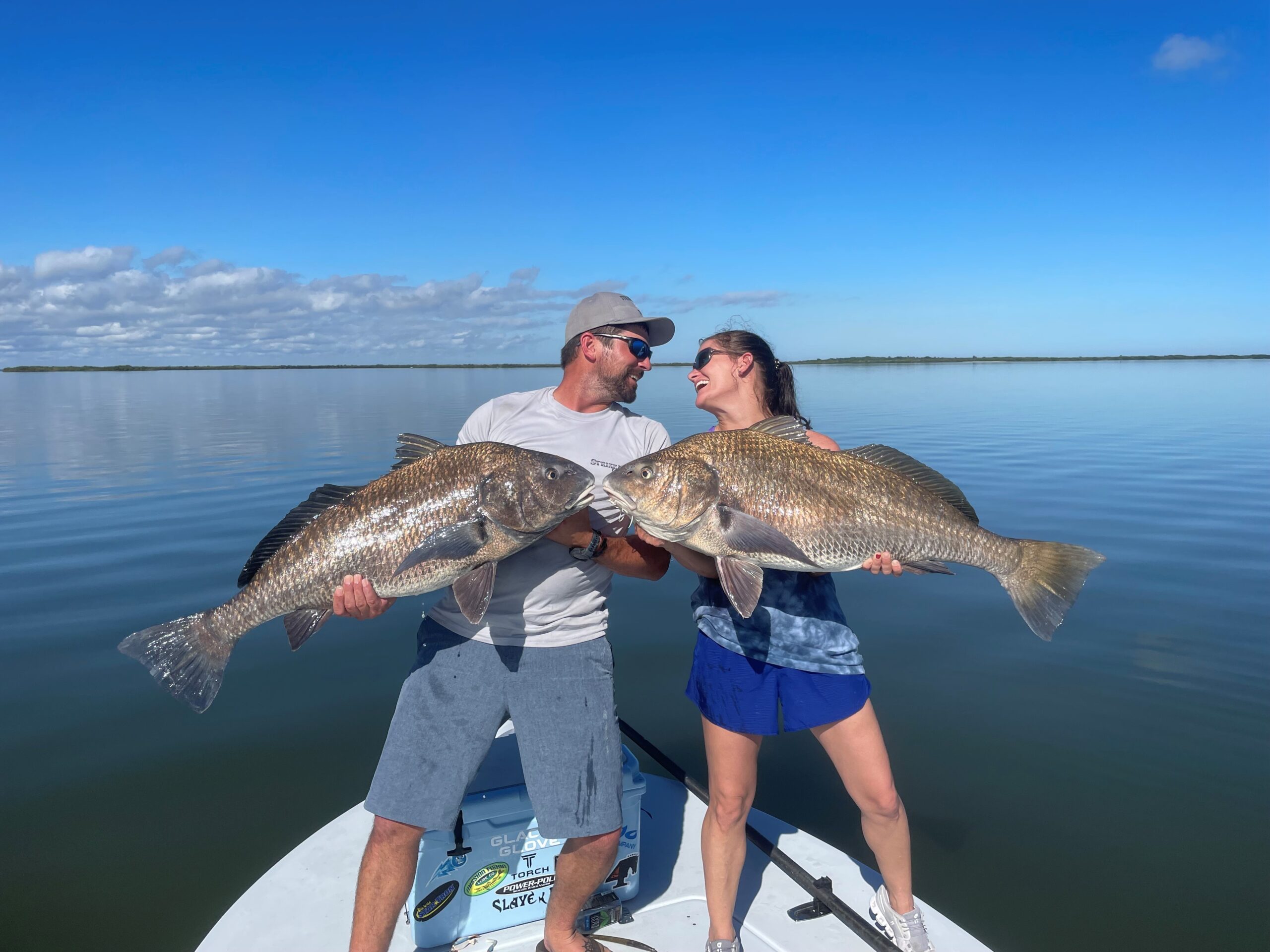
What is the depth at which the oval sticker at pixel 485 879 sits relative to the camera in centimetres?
351

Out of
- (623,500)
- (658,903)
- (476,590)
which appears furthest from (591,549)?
(658,903)

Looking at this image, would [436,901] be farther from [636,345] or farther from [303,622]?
Answer: [636,345]

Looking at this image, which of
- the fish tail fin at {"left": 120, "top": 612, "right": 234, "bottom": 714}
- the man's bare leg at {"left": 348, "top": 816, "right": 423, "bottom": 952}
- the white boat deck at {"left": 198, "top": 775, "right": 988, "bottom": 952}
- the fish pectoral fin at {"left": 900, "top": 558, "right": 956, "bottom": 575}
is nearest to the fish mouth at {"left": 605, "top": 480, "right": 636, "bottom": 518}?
the fish pectoral fin at {"left": 900, "top": 558, "right": 956, "bottom": 575}

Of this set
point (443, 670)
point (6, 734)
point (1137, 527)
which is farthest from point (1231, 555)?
point (6, 734)

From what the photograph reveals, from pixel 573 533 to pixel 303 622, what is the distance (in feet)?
4.27

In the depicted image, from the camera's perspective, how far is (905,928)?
3.52 meters

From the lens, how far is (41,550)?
1080 cm

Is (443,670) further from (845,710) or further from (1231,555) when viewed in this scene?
(1231,555)

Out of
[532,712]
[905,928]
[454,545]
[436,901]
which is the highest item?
[454,545]

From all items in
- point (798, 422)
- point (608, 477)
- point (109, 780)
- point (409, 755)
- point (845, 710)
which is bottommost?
point (109, 780)

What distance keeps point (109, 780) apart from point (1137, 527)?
13643mm

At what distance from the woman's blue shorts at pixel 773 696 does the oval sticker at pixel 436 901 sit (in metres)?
1.47

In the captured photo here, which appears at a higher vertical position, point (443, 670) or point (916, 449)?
point (443, 670)

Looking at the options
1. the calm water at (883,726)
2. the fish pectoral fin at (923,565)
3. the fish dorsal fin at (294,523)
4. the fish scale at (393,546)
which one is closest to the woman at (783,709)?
the fish pectoral fin at (923,565)
